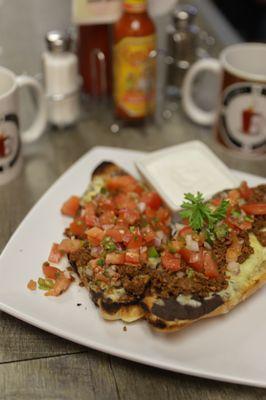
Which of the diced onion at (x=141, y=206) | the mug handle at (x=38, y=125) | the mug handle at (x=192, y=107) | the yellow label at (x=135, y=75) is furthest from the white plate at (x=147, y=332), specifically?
the mug handle at (x=192, y=107)

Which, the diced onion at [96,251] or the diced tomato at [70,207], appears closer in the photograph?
the diced onion at [96,251]

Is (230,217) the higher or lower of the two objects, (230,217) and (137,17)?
the lower

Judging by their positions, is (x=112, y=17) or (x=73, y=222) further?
(x=112, y=17)

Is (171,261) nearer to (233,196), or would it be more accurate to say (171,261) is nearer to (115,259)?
(115,259)

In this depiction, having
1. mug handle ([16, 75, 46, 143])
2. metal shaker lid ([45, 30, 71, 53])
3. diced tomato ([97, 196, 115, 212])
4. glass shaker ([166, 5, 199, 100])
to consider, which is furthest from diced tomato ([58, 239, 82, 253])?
glass shaker ([166, 5, 199, 100])

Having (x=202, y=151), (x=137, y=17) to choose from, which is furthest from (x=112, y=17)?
(x=202, y=151)

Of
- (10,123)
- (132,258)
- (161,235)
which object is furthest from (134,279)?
(10,123)

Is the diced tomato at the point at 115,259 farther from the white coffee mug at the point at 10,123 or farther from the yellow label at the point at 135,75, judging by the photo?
the yellow label at the point at 135,75

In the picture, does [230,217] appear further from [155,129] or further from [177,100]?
[177,100]
